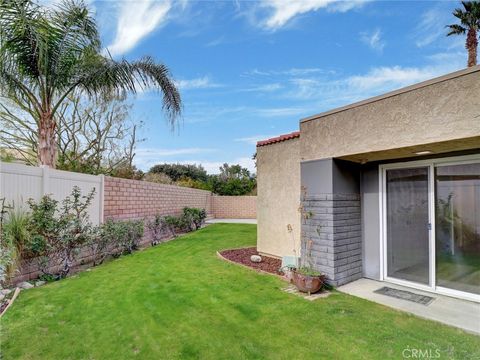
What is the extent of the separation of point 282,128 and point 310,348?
42.1 feet

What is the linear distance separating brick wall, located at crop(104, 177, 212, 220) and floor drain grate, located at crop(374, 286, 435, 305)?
9.76 meters

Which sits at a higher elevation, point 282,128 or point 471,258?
point 282,128

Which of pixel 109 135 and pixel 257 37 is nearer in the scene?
pixel 257 37

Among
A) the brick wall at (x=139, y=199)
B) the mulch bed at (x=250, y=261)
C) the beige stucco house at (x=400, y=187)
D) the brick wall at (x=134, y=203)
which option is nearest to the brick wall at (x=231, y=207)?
the brick wall at (x=134, y=203)

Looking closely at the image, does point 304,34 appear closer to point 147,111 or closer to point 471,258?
point 471,258

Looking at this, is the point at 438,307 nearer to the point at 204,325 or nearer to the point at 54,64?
the point at 204,325

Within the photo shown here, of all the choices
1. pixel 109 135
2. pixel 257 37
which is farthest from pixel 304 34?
pixel 109 135

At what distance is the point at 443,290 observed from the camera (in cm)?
641

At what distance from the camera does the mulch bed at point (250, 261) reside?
8.73m

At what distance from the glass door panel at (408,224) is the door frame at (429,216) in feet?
0.23

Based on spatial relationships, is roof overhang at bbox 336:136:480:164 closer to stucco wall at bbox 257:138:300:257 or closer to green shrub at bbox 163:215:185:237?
stucco wall at bbox 257:138:300:257

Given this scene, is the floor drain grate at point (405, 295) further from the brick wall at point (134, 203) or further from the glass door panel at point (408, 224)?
the brick wall at point (134, 203)

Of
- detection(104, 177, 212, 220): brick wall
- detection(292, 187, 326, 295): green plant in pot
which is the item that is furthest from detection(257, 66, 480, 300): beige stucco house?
detection(104, 177, 212, 220): brick wall

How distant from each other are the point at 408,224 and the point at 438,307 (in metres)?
1.99
